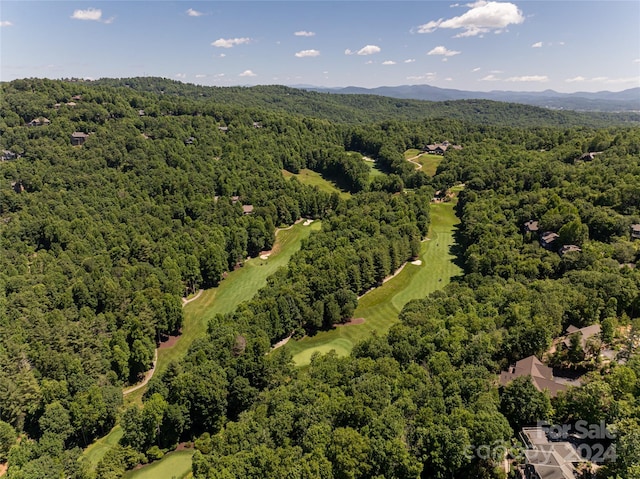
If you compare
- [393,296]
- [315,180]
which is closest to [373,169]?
[315,180]

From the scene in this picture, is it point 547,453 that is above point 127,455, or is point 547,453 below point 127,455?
above

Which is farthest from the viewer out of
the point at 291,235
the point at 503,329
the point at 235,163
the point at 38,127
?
the point at 235,163

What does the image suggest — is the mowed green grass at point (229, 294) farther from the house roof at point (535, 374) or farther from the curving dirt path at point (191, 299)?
the house roof at point (535, 374)

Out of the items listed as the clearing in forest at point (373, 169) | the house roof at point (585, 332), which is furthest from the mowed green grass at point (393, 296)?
the clearing in forest at point (373, 169)

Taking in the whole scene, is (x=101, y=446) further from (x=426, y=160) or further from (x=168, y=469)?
(x=426, y=160)

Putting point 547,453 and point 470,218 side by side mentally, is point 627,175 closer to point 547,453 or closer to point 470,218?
point 470,218

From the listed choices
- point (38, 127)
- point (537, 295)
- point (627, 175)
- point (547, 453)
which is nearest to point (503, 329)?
point (537, 295)
